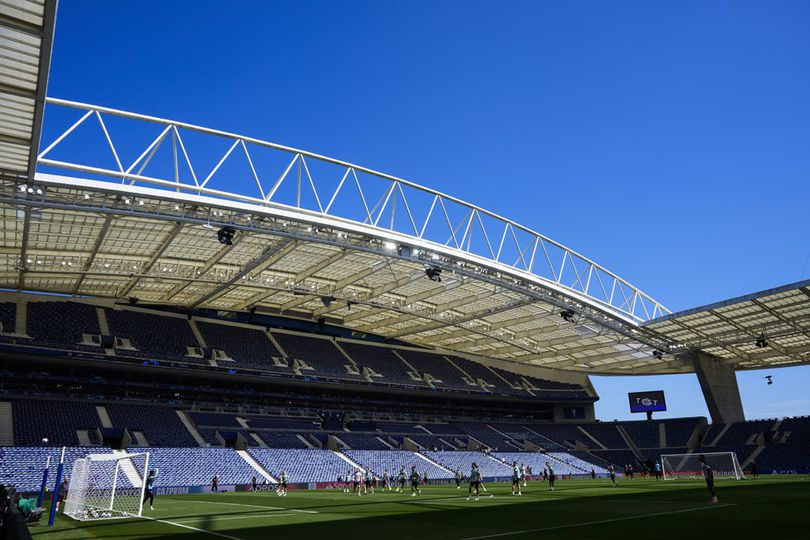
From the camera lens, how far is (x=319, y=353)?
6256 centimetres

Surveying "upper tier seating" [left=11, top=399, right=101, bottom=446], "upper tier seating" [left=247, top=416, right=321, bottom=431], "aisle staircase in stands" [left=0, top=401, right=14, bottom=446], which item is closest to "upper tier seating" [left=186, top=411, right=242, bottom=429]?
"upper tier seating" [left=247, top=416, right=321, bottom=431]

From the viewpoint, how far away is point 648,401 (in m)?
75.6

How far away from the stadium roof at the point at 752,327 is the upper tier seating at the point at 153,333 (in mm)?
44064

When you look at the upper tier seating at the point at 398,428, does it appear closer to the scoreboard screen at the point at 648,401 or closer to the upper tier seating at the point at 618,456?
the upper tier seating at the point at 618,456

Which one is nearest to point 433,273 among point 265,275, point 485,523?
point 265,275

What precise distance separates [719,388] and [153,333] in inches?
2376

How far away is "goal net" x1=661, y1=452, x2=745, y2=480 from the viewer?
53219 mm

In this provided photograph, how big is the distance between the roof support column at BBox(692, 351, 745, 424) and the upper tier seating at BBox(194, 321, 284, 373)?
44.7 metres

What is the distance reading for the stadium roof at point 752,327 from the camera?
1779 inches

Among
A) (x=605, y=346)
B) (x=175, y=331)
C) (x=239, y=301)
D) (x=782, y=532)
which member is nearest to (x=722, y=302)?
(x=605, y=346)

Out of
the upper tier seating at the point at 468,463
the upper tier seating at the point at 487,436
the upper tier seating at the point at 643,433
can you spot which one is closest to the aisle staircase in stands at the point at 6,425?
the upper tier seating at the point at 468,463

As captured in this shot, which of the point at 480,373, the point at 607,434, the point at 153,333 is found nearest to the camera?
the point at 153,333

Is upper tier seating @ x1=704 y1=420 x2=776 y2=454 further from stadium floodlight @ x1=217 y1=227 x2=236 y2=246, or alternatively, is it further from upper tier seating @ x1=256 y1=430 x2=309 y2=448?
stadium floodlight @ x1=217 y1=227 x2=236 y2=246

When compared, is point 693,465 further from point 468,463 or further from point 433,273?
point 433,273
